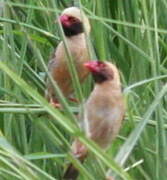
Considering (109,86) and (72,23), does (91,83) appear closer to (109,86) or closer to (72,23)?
(72,23)

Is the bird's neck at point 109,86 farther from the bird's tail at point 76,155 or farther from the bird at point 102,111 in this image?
the bird's tail at point 76,155

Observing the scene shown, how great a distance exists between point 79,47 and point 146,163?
89 centimetres

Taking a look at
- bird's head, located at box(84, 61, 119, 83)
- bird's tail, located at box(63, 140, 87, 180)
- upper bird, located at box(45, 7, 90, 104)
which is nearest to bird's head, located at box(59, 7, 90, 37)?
upper bird, located at box(45, 7, 90, 104)

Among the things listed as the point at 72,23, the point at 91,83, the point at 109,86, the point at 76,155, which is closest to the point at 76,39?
the point at 72,23

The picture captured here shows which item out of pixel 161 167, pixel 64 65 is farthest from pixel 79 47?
pixel 161 167

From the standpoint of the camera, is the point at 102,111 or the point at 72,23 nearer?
the point at 102,111

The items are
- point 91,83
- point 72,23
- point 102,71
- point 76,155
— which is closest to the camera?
point 76,155

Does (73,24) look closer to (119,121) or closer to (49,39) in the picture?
(49,39)

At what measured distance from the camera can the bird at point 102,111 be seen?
7.66 ft

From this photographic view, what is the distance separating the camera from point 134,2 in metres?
2.85

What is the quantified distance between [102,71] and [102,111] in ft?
0.44

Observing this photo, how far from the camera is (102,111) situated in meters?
2.35

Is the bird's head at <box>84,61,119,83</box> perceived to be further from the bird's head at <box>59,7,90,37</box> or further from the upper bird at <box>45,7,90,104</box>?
the bird's head at <box>59,7,90,37</box>

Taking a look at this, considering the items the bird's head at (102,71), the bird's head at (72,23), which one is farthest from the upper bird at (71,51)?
the bird's head at (102,71)
